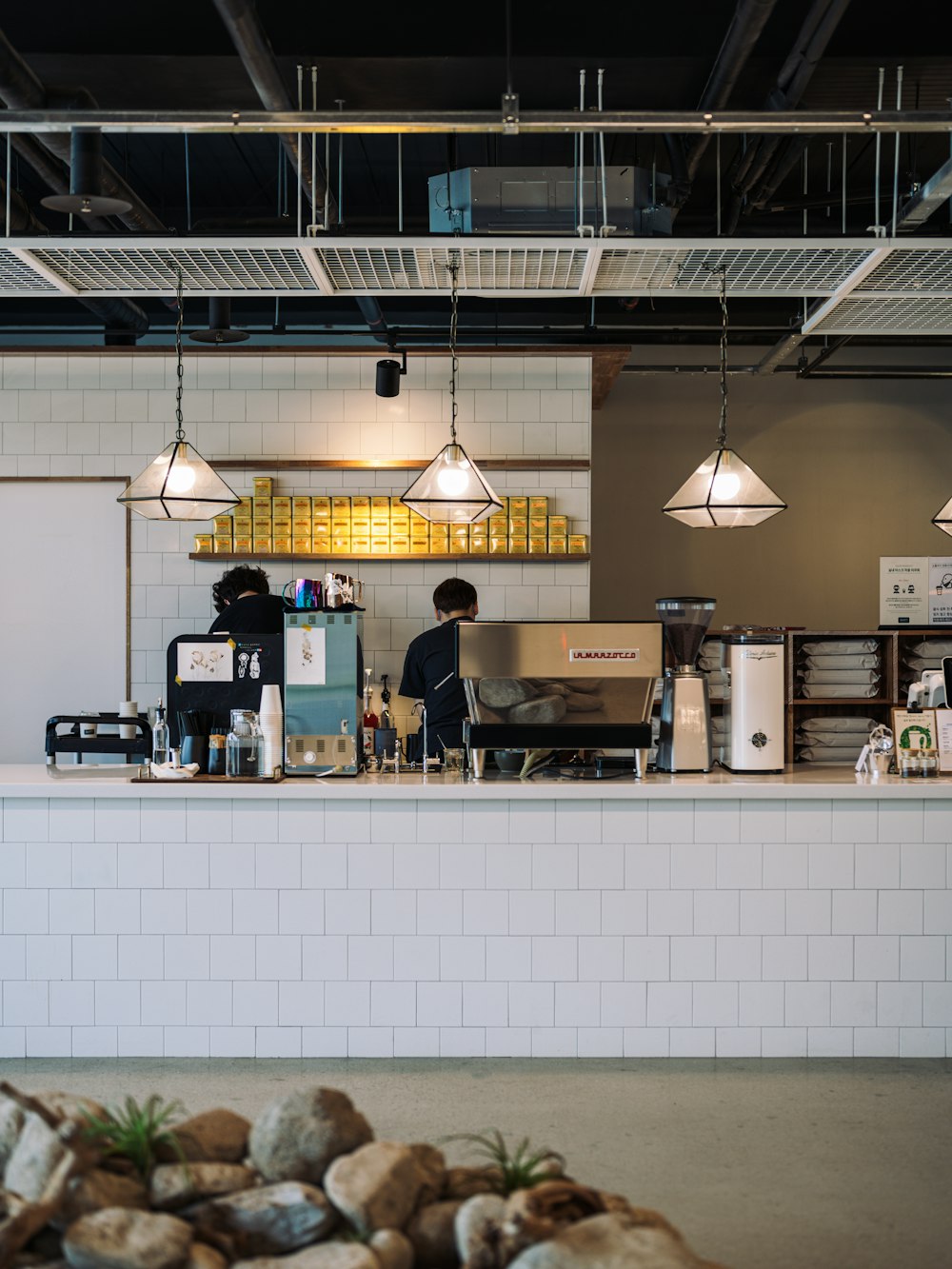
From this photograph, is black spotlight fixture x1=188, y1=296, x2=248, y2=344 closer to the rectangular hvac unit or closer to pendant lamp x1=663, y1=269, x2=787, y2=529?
the rectangular hvac unit

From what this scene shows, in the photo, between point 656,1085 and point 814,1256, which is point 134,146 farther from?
point 814,1256

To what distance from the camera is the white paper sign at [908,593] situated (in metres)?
7.88

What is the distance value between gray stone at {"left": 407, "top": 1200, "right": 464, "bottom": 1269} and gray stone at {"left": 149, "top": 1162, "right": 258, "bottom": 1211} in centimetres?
31

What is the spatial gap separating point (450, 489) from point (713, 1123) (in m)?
2.44

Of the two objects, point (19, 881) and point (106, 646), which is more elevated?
point (106, 646)

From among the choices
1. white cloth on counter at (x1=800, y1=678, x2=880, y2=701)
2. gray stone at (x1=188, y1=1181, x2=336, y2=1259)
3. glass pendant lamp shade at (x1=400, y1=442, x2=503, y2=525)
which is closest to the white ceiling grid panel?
glass pendant lamp shade at (x1=400, y1=442, x2=503, y2=525)

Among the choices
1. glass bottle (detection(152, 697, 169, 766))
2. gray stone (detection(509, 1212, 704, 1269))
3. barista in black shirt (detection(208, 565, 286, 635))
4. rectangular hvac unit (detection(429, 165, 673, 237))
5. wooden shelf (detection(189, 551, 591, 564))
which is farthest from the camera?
wooden shelf (detection(189, 551, 591, 564))

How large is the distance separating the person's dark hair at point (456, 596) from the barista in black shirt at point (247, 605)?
0.84m

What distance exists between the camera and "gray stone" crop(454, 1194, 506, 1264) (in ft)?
6.05

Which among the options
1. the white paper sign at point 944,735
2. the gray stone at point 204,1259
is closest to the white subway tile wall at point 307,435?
the white paper sign at point 944,735

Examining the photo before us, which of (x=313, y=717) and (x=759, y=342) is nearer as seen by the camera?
(x=313, y=717)

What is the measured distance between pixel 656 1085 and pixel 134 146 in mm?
5216

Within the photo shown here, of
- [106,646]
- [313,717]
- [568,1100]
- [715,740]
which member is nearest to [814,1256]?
[568,1100]

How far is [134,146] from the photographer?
20.5ft
